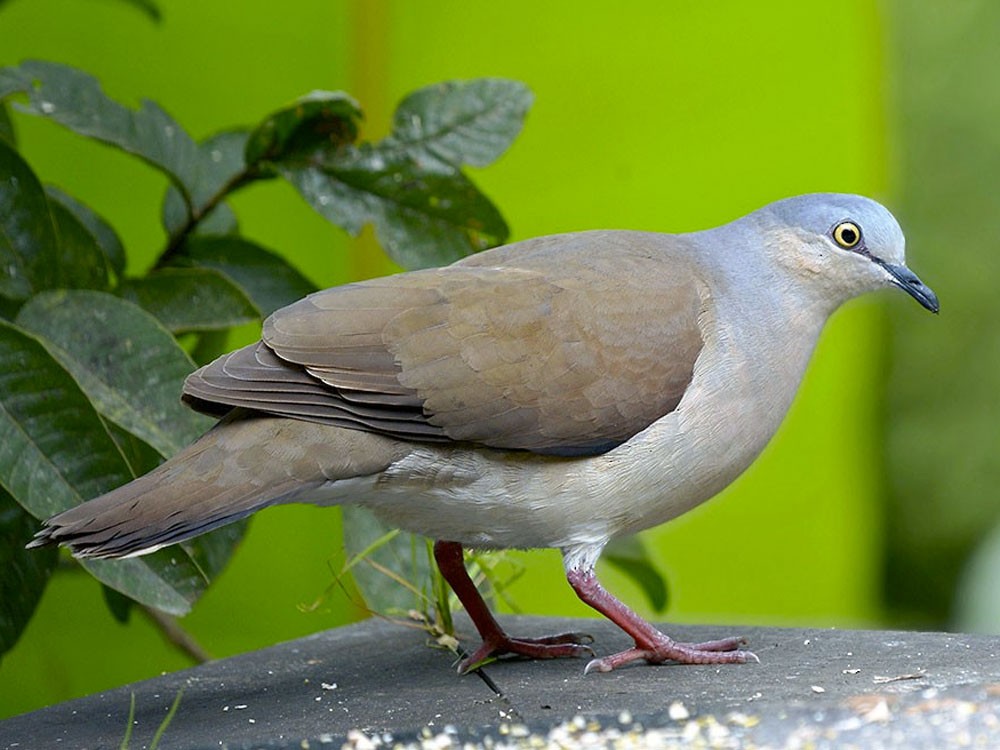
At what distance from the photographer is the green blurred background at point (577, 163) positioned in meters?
5.16

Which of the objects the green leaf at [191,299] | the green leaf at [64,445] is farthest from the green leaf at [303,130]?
the green leaf at [64,445]

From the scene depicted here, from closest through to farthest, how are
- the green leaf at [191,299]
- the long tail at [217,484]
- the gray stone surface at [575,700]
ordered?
1. the gray stone surface at [575,700]
2. the long tail at [217,484]
3. the green leaf at [191,299]

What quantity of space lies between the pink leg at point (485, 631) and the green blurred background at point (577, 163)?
2.13 meters

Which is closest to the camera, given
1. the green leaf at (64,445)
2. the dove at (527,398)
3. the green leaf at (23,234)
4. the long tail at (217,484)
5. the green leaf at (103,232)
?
the long tail at (217,484)

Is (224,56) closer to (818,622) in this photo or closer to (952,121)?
(818,622)

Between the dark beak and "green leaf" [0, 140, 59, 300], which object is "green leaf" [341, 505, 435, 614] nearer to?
"green leaf" [0, 140, 59, 300]

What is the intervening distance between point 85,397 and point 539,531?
35.1 inches

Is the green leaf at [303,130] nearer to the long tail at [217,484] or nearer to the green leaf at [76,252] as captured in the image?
the green leaf at [76,252]

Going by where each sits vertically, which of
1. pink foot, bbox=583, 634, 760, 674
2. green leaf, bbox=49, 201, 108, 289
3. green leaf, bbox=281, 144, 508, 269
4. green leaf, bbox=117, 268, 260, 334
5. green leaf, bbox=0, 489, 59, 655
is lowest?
green leaf, bbox=0, 489, 59, 655

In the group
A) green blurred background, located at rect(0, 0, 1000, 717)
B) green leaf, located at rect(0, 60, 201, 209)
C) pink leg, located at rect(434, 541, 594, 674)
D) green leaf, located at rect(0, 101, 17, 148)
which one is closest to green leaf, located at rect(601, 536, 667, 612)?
pink leg, located at rect(434, 541, 594, 674)

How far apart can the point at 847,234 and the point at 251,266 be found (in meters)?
1.45

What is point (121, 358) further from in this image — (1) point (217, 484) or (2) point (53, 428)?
(1) point (217, 484)

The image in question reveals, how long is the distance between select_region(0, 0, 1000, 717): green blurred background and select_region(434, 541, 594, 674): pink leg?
2.13 m

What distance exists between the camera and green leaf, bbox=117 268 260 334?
11.5 ft
